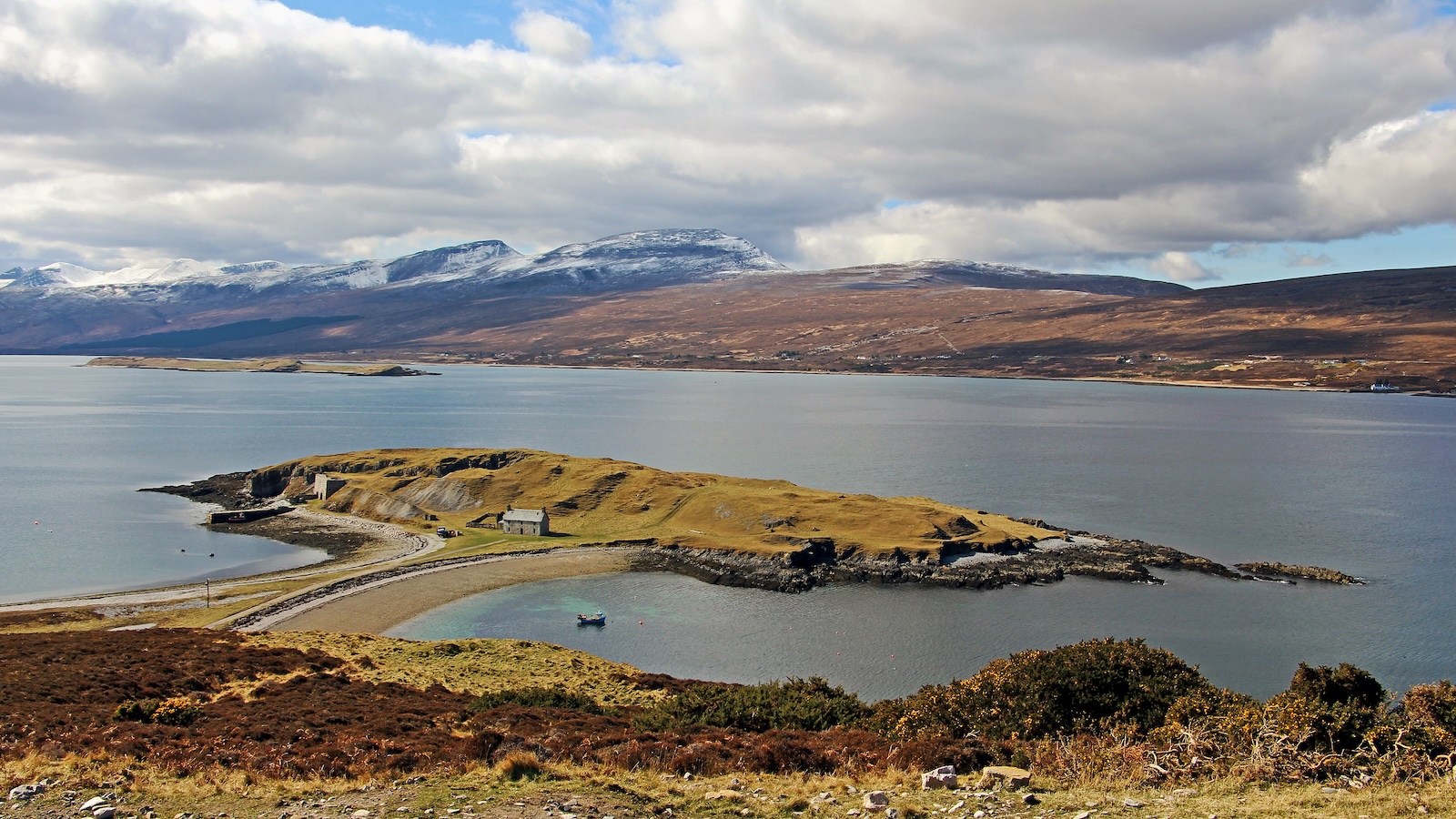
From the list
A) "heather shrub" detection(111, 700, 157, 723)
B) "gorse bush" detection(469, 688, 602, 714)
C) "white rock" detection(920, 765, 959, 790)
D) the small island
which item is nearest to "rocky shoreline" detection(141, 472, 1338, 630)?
the small island

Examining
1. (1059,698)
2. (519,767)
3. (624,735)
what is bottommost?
(624,735)

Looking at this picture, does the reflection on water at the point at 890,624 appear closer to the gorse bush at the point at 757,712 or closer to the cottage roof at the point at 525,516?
the cottage roof at the point at 525,516

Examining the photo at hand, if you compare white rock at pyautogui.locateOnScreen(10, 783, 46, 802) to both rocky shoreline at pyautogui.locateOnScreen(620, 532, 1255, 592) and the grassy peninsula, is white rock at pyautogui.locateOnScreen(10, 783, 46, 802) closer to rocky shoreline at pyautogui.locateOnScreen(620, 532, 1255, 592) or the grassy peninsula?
the grassy peninsula

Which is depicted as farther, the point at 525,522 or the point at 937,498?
the point at 937,498

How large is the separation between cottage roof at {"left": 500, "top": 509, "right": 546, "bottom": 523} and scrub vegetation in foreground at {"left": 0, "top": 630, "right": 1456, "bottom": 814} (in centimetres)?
4229

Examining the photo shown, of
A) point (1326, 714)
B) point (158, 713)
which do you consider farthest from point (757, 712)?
point (158, 713)

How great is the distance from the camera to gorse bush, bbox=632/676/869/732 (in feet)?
97.2

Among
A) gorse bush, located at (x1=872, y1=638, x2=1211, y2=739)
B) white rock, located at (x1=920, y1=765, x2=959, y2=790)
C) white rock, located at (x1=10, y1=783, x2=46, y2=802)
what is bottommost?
gorse bush, located at (x1=872, y1=638, x2=1211, y2=739)

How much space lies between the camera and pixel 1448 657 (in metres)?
52.5

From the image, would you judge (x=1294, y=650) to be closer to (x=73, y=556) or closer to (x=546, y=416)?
(x=73, y=556)

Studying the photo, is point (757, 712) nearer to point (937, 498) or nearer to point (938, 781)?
point (938, 781)

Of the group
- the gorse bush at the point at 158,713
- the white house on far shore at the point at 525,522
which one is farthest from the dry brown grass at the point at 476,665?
the white house on far shore at the point at 525,522

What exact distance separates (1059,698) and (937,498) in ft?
243

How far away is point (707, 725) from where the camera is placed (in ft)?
94.5
